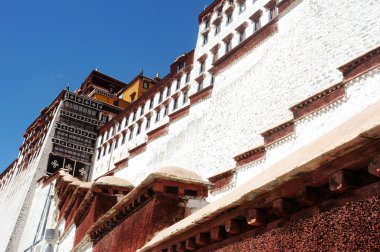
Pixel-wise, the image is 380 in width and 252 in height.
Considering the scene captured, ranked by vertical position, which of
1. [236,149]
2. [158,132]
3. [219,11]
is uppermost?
[219,11]

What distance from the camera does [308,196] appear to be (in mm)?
4012

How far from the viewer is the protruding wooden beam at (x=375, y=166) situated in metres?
3.29

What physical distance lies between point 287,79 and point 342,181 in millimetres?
10450

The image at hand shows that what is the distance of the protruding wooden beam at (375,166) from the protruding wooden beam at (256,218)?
1.56m

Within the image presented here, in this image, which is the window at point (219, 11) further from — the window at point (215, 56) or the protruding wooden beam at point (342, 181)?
the protruding wooden beam at point (342, 181)

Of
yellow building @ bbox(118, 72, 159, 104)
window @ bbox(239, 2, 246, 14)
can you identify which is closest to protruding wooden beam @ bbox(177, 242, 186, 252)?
window @ bbox(239, 2, 246, 14)

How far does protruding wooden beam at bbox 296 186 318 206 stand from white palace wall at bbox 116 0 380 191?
19.9 feet

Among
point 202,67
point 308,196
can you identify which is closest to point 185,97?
point 202,67

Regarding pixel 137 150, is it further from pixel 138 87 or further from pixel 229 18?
pixel 138 87

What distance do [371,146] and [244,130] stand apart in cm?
1140

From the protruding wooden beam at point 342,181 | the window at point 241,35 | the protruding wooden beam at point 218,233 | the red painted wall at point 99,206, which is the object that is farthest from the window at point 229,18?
the protruding wooden beam at point 342,181

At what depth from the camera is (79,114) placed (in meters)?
35.7

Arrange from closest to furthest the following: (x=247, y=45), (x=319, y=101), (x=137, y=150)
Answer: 1. (x=319, y=101)
2. (x=247, y=45)
3. (x=137, y=150)

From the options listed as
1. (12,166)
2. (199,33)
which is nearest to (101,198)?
(199,33)
